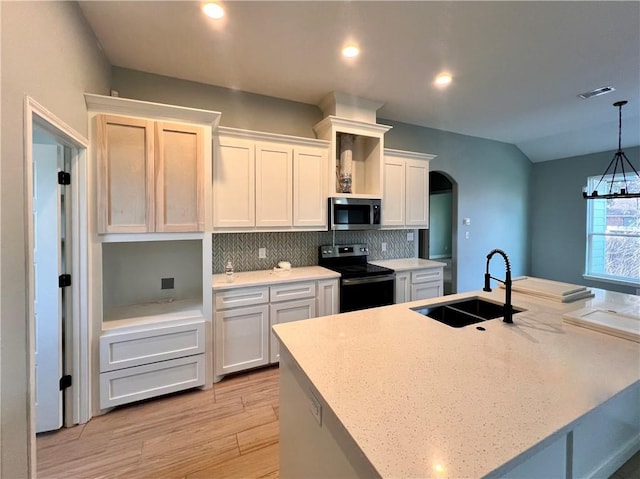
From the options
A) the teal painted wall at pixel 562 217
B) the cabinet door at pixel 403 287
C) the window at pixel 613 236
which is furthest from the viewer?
the teal painted wall at pixel 562 217

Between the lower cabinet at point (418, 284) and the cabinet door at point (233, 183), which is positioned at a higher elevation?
the cabinet door at point (233, 183)

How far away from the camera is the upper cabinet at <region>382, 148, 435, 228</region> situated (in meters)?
3.57

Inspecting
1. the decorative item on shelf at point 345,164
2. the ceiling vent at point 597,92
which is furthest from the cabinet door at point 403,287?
the ceiling vent at point 597,92

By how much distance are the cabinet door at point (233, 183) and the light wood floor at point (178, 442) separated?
5.03 ft

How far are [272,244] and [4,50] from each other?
7.81ft

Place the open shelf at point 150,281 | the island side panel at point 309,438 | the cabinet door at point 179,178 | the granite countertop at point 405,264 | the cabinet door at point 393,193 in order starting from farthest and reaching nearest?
1. the cabinet door at point 393,193
2. the granite countertop at point 405,264
3. the open shelf at point 150,281
4. the cabinet door at point 179,178
5. the island side panel at point 309,438

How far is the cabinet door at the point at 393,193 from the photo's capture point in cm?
356

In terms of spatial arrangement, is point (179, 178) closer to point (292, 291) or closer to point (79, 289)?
point (79, 289)

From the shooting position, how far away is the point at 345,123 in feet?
10.2

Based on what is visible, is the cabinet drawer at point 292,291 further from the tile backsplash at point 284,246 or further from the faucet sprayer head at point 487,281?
the faucet sprayer head at point 487,281

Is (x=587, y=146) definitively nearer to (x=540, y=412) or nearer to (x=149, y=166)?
(x=540, y=412)

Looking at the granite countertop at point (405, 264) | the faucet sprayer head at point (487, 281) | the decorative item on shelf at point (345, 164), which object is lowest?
the granite countertop at point (405, 264)

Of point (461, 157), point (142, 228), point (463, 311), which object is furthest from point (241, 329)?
point (461, 157)

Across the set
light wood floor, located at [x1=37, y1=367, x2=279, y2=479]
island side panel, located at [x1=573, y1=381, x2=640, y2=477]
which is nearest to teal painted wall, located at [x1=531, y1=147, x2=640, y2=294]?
island side panel, located at [x1=573, y1=381, x2=640, y2=477]
